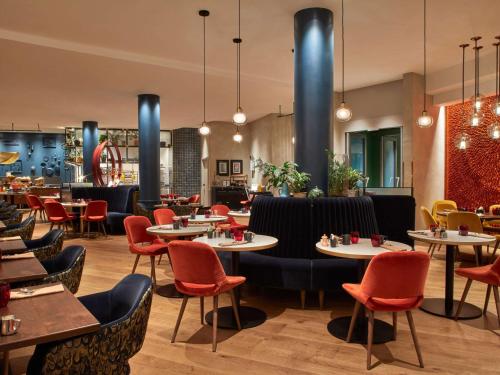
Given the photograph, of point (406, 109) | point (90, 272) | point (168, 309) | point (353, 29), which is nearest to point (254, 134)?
point (406, 109)

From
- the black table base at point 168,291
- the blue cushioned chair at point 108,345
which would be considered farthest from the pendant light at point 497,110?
the blue cushioned chair at point 108,345

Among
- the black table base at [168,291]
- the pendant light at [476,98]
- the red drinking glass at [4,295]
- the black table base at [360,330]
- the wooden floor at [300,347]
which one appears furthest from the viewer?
the pendant light at [476,98]

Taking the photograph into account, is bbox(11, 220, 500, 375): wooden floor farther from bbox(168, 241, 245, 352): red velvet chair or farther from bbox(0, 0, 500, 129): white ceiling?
bbox(0, 0, 500, 129): white ceiling

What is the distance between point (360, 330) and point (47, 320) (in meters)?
2.80

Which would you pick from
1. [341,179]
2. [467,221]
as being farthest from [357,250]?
[467,221]

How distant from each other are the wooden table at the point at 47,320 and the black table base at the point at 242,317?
2031 millimetres

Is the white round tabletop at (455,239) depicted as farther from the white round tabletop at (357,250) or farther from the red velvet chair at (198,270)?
the red velvet chair at (198,270)

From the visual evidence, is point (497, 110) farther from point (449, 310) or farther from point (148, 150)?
point (148, 150)

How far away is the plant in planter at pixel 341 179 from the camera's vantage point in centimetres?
499

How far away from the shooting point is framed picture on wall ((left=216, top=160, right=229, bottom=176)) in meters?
15.6

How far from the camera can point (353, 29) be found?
6098 millimetres

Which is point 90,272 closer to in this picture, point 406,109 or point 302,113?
point 302,113

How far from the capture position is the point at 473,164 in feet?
27.9

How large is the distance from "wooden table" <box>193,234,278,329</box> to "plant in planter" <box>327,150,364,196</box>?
53.0 inches
